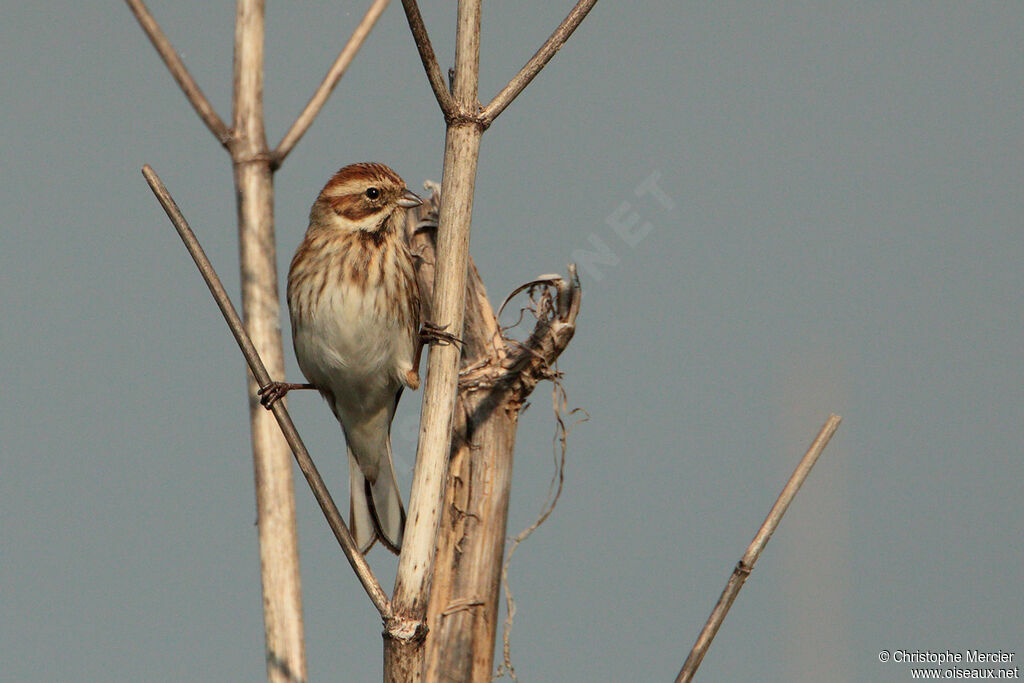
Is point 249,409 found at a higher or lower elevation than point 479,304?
lower

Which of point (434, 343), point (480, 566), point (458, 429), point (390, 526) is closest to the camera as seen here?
point (434, 343)

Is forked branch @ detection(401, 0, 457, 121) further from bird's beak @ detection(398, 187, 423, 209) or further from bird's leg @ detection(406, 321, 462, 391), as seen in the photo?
bird's beak @ detection(398, 187, 423, 209)

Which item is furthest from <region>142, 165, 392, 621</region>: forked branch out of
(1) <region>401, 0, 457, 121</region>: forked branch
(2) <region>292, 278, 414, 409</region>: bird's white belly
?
(2) <region>292, 278, 414, 409</region>: bird's white belly

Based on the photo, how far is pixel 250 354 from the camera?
2756 millimetres

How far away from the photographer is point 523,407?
3.78m

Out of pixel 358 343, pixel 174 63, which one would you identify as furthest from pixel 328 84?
pixel 358 343

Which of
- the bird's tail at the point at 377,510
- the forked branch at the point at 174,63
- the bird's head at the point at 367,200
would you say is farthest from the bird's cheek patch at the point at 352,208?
the bird's tail at the point at 377,510

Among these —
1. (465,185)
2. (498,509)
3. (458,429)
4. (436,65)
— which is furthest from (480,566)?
(436,65)

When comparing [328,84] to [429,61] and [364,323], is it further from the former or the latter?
[429,61]

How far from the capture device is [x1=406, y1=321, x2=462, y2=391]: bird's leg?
267 cm

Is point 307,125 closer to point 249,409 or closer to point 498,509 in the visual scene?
point 249,409

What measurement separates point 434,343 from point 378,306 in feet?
6.07

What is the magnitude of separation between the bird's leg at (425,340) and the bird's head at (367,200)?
54 cm

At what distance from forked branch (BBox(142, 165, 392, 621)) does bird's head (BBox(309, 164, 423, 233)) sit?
5.92ft
